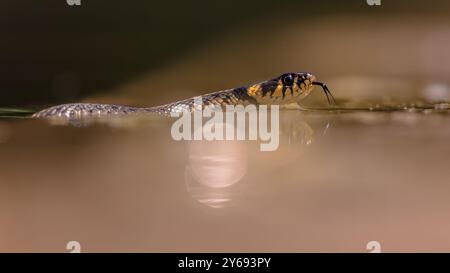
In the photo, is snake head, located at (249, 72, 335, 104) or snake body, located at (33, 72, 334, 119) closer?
snake body, located at (33, 72, 334, 119)

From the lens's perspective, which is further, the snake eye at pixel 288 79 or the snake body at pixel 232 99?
the snake eye at pixel 288 79

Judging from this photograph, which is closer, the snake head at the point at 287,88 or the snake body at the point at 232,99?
the snake body at the point at 232,99

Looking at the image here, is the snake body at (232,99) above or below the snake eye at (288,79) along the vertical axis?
below

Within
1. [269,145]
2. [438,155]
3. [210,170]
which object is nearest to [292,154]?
[269,145]

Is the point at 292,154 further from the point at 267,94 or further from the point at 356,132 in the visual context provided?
the point at 267,94

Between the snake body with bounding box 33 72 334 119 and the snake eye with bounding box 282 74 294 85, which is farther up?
the snake eye with bounding box 282 74 294 85
